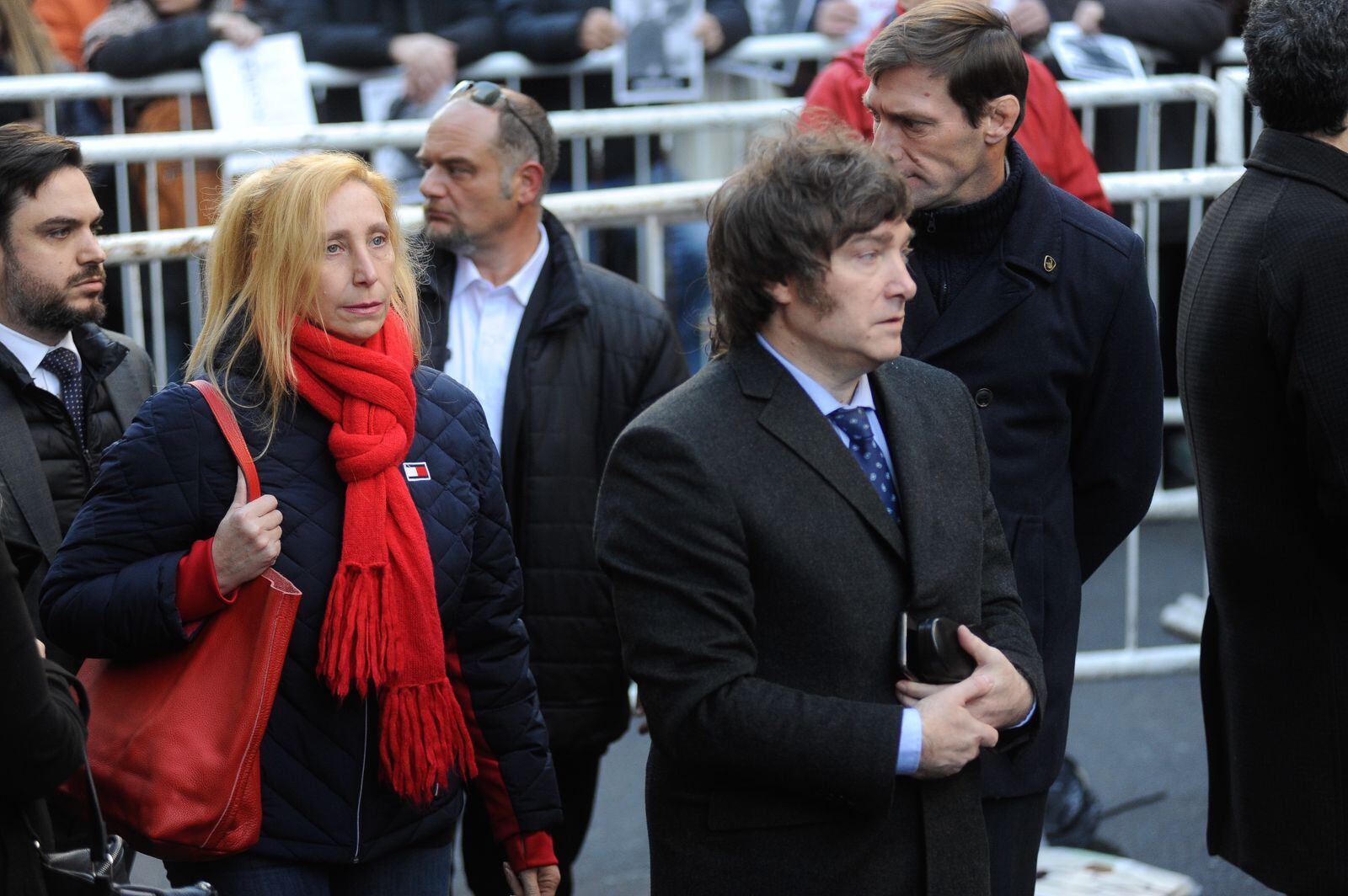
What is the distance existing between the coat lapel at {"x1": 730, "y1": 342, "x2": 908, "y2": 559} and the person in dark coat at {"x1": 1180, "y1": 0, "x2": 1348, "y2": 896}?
1.04 m

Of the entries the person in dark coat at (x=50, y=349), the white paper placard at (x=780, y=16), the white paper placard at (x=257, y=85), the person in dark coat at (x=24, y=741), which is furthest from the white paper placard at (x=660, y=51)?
the person in dark coat at (x=24, y=741)

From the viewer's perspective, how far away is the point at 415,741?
305 cm

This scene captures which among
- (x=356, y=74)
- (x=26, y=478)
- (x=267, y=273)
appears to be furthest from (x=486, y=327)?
(x=356, y=74)

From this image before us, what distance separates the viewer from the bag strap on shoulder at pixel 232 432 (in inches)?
118

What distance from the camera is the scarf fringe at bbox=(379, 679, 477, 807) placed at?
305 centimetres

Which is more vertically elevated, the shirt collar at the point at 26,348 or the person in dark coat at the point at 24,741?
the shirt collar at the point at 26,348

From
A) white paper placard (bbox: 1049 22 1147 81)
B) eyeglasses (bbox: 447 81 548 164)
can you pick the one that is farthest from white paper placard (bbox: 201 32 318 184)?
white paper placard (bbox: 1049 22 1147 81)

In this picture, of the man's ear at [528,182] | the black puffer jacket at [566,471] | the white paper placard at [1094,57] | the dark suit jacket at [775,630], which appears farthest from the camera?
the white paper placard at [1094,57]

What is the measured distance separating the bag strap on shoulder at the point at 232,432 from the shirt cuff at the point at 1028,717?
131cm

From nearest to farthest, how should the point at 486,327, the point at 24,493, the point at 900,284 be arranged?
the point at 900,284
the point at 24,493
the point at 486,327

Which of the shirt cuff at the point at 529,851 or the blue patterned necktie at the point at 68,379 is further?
the blue patterned necktie at the point at 68,379

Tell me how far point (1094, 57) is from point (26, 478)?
4548mm

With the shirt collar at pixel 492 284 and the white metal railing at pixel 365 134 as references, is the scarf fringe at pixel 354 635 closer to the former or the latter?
the shirt collar at pixel 492 284

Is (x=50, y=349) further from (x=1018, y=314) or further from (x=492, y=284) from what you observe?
(x=1018, y=314)
